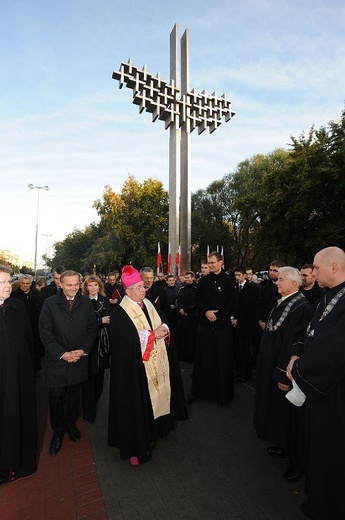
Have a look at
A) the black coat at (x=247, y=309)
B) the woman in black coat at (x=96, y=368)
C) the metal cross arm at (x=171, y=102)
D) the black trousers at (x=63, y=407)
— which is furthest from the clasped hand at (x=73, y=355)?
the metal cross arm at (x=171, y=102)

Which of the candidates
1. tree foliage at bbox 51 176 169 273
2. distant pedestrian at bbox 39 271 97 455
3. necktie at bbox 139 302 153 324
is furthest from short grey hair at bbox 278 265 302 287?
tree foliage at bbox 51 176 169 273

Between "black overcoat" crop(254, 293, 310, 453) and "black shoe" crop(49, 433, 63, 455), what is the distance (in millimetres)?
2212

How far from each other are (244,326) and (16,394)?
4.39 m

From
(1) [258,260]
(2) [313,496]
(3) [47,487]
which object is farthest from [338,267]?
(1) [258,260]

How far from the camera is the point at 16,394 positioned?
3072mm

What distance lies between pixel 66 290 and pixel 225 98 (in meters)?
19.8

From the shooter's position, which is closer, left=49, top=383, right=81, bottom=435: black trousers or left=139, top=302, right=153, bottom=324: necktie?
left=139, top=302, right=153, bottom=324: necktie

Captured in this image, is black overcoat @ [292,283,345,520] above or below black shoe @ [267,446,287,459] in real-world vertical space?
above

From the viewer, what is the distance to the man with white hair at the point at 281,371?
3251 mm

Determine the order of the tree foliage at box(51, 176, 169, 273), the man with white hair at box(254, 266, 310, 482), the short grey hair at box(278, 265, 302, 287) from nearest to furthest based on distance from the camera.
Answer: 1. the man with white hair at box(254, 266, 310, 482)
2. the short grey hair at box(278, 265, 302, 287)
3. the tree foliage at box(51, 176, 169, 273)

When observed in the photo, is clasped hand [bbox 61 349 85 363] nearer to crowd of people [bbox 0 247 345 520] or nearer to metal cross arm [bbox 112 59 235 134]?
crowd of people [bbox 0 247 345 520]

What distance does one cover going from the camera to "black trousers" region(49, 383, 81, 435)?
3830 millimetres

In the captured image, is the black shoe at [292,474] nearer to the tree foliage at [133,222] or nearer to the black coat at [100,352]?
the black coat at [100,352]

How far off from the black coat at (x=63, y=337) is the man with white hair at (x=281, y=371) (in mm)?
2073
